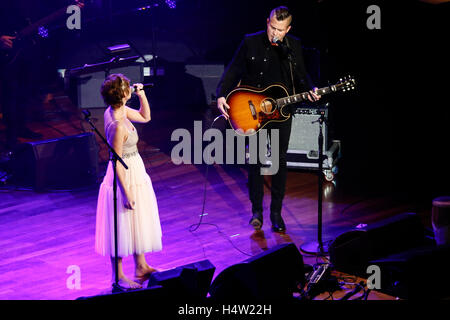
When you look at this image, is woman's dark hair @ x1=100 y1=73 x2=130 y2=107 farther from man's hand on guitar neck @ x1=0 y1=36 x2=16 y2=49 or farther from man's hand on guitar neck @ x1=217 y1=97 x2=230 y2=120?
man's hand on guitar neck @ x1=0 y1=36 x2=16 y2=49

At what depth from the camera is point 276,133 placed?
5.67 meters

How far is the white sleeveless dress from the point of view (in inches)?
182

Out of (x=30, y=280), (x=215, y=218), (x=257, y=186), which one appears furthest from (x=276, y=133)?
(x=30, y=280)

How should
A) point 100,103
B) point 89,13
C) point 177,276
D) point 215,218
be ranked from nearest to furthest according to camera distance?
point 177,276 < point 215,218 < point 100,103 < point 89,13

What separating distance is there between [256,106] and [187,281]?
212 centimetres

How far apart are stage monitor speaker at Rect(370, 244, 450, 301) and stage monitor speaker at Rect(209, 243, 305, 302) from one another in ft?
2.34

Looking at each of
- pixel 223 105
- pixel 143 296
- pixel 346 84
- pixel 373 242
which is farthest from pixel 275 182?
pixel 143 296

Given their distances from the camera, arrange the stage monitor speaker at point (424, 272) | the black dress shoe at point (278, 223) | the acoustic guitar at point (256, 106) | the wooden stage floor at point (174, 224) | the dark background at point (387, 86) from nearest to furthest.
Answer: the stage monitor speaker at point (424, 272)
the wooden stage floor at point (174, 224)
the acoustic guitar at point (256, 106)
the black dress shoe at point (278, 223)
the dark background at point (387, 86)

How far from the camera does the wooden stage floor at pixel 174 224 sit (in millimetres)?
5016

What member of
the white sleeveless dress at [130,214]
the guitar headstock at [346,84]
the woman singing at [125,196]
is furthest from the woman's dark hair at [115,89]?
the guitar headstock at [346,84]

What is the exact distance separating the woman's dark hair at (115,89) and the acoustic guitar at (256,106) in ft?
4.65

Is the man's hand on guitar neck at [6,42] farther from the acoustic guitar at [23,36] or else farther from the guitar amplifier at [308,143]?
the guitar amplifier at [308,143]
